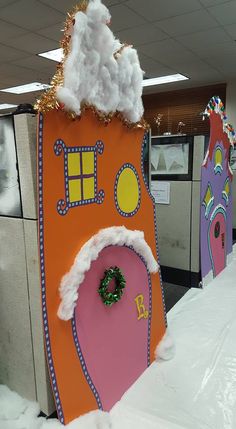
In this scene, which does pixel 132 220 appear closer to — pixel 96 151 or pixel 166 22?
pixel 96 151

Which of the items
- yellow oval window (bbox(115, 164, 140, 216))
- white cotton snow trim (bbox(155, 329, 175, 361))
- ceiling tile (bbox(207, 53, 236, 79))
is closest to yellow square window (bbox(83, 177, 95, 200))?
yellow oval window (bbox(115, 164, 140, 216))

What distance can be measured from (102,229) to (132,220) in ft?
0.68

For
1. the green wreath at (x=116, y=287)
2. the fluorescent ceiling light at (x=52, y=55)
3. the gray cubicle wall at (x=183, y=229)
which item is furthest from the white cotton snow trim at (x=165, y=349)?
the fluorescent ceiling light at (x=52, y=55)

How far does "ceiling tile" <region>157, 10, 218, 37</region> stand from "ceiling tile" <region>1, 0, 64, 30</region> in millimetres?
1086

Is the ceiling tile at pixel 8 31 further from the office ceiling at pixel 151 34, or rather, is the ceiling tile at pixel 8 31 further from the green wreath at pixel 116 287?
the green wreath at pixel 116 287

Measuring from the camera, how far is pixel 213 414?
3.70 feet

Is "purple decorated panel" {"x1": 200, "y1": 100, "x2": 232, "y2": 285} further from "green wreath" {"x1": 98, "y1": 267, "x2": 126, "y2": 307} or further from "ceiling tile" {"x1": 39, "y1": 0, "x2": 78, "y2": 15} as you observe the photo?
"ceiling tile" {"x1": 39, "y1": 0, "x2": 78, "y2": 15}

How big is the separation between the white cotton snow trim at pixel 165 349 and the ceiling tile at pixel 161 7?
281cm

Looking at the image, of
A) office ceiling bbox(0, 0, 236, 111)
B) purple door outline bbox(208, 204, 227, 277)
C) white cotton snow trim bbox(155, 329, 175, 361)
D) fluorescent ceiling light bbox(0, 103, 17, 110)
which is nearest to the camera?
white cotton snow trim bbox(155, 329, 175, 361)

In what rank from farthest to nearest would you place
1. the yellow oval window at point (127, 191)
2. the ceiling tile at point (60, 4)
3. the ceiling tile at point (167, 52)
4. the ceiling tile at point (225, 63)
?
the ceiling tile at point (225, 63) → the ceiling tile at point (167, 52) → the ceiling tile at point (60, 4) → the yellow oval window at point (127, 191)

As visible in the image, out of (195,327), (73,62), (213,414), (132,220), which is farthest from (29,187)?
(195,327)

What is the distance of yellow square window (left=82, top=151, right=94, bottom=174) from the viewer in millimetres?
1012

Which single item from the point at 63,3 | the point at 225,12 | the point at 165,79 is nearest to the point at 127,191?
the point at 63,3

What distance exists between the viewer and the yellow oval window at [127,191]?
119 cm
